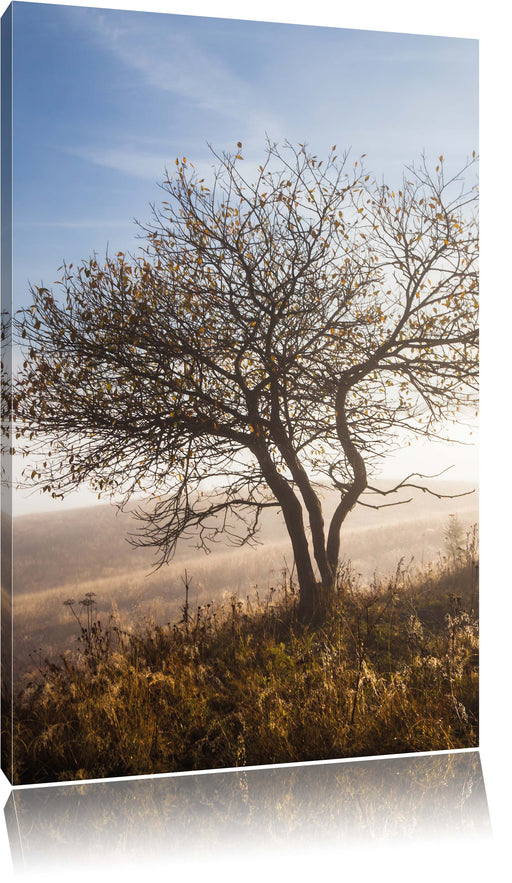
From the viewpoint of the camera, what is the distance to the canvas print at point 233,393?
4.67 meters

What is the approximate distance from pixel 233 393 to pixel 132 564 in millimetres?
1145

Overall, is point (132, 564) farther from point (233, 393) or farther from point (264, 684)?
point (233, 393)

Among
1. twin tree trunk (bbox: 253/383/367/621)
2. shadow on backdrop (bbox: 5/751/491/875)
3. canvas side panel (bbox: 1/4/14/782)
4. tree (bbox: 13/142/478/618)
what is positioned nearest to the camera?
shadow on backdrop (bbox: 5/751/491/875)

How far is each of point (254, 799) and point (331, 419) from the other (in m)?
2.17

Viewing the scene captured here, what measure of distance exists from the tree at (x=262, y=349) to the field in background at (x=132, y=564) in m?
0.11

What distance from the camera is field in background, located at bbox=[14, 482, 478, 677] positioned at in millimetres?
4617

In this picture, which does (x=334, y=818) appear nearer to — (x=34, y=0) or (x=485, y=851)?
(x=485, y=851)

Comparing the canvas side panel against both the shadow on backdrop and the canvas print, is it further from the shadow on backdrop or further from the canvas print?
the shadow on backdrop

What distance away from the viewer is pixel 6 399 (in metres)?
4.73

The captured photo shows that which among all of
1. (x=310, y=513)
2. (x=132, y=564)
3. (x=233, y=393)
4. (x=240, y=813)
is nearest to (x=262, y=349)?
(x=233, y=393)

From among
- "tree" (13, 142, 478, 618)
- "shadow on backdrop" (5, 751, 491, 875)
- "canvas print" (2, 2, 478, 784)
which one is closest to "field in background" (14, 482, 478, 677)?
"canvas print" (2, 2, 478, 784)

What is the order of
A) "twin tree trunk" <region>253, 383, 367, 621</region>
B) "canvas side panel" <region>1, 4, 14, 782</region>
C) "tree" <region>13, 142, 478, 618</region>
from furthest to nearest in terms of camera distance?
"twin tree trunk" <region>253, 383, 367, 621</region> → "tree" <region>13, 142, 478, 618</region> → "canvas side panel" <region>1, 4, 14, 782</region>

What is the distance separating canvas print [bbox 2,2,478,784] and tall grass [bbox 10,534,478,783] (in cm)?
1

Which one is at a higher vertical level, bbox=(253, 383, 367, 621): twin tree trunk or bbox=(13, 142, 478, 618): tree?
bbox=(13, 142, 478, 618): tree
